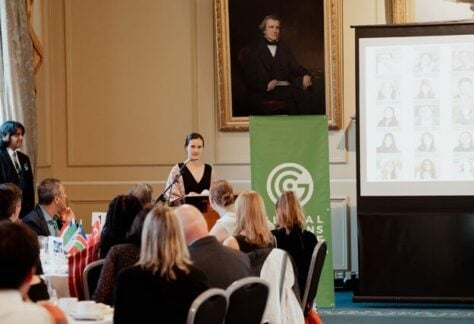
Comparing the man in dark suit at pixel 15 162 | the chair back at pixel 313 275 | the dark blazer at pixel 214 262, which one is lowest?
the chair back at pixel 313 275

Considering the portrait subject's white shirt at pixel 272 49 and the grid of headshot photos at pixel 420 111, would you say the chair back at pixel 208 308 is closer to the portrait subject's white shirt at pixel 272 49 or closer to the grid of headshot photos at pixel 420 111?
the grid of headshot photos at pixel 420 111

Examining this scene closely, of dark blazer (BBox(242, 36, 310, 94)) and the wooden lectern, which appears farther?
dark blazer (BBox(242, 36, 310, 94))

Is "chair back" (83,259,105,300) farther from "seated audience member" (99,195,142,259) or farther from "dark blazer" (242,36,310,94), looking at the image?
"dark blazer" (242,36,310,94)

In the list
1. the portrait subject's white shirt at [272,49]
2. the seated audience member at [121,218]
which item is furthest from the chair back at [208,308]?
the portrait subject's white shirt at [272,49]

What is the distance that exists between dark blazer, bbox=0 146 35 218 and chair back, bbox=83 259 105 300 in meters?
2.91

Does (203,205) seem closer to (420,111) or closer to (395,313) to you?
(395,313)

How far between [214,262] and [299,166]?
12.8 ft

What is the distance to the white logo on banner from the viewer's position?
7.58 meters

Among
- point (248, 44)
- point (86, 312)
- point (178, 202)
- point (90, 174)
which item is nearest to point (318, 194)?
point (178, 202)

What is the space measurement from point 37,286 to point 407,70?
508cm

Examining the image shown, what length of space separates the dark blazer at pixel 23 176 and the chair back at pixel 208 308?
4.13m

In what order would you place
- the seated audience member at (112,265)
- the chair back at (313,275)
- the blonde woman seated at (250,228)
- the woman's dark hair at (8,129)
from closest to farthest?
1. the seated audience member at (112,265)
2. the blonde woman seated at (250,228)
3. the chair back at (313,275)
4. the woman's dark hair at (8,129)

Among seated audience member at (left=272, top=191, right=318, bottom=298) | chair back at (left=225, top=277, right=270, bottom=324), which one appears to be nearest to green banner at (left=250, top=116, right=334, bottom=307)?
seated audience member at (left=272, top=191, right=318, bottom=298)

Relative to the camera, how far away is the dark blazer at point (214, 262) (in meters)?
3.78
